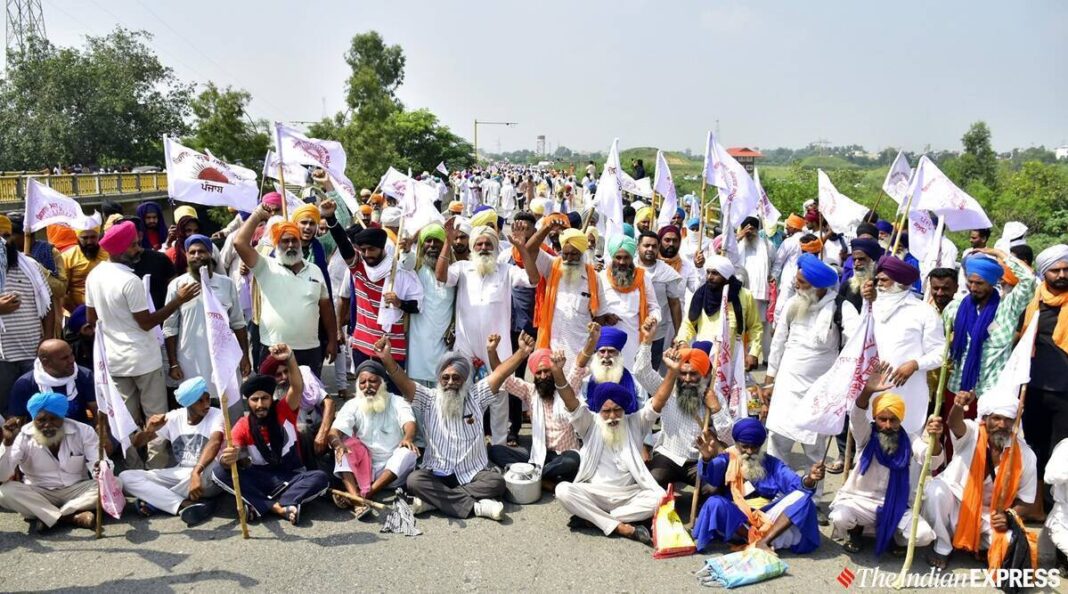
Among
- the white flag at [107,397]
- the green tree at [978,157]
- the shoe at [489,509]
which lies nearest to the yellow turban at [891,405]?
the shoe at [489,509]

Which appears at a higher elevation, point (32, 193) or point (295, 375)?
point (32, 193)

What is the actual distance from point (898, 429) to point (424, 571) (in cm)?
309

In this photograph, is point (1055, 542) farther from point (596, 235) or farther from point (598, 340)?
point (596, 235)

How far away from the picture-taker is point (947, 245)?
8133mm

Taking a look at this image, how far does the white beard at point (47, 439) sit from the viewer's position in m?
5.19

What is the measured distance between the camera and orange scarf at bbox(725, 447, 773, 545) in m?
4.95

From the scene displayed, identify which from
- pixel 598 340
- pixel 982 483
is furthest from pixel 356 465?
pixel 982 483

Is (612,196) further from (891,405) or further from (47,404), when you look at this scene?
(47,404)

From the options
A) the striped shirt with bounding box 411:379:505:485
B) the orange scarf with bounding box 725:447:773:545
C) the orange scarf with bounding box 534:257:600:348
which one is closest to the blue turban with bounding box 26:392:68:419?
the striped shirt with bounding box 411:379:505:485

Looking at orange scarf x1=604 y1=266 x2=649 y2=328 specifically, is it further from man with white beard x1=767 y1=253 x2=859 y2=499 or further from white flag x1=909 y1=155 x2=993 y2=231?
white flag x1=909 y1=155 x2=993 y2=231

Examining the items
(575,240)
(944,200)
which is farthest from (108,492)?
(944,200)

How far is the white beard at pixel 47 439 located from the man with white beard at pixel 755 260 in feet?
21.6

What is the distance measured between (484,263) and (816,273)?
8.52ft

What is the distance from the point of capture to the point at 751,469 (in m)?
5.17
